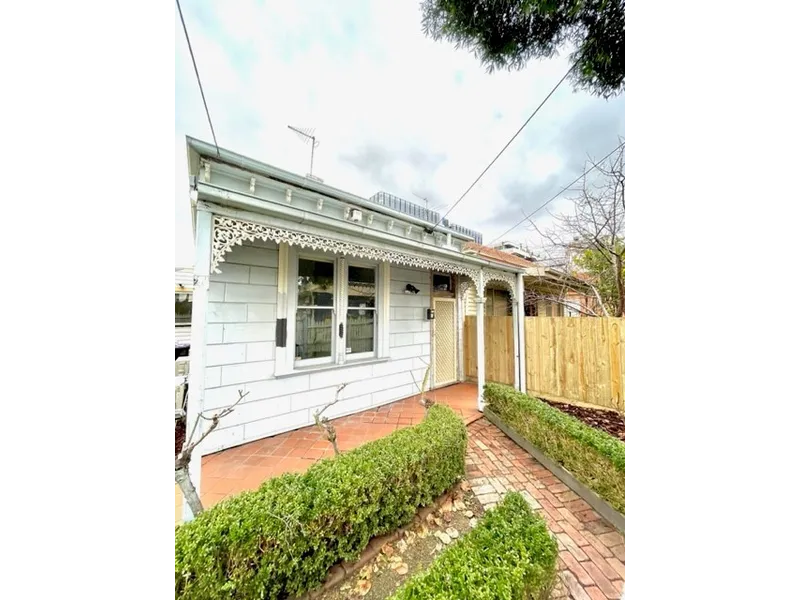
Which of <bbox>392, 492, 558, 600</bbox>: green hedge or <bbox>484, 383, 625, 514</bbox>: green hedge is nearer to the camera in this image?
<bbox>392, 492, 558, 600</bbox>: green hedge

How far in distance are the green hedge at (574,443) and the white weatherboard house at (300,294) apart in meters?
1.17

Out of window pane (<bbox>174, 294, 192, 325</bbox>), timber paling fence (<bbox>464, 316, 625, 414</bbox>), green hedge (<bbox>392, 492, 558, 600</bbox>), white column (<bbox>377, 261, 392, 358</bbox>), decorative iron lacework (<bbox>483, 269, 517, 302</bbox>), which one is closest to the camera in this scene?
window pane (<bbox>174, 294, 192, 325</bbox>)

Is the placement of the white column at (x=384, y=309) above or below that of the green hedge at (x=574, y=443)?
above

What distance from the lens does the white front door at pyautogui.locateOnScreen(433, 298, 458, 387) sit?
5508 millimetres

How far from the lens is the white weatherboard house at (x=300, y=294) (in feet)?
6.39

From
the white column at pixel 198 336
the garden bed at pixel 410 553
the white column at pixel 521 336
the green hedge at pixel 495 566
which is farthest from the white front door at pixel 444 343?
the white column at pixel 198 336

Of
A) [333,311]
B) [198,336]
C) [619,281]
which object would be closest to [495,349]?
[619,281]

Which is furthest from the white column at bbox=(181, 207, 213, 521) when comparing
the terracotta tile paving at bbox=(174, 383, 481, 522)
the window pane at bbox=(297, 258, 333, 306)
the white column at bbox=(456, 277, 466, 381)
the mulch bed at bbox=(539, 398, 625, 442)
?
the white column at bbox=(456, 277, 466, 381)

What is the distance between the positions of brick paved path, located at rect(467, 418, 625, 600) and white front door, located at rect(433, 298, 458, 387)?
2.05m

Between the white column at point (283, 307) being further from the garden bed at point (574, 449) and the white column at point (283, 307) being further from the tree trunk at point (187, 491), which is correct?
the garden bed at point (574, 449)

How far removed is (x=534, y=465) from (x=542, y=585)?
1.84m

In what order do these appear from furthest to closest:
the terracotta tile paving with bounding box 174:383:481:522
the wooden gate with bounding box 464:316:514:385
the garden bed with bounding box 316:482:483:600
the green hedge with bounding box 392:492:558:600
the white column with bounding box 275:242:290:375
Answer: the wooden gate with bounding box 464:316:514:385 < the white column with bounding box 275:242:290:375 < the terracotta tile paving with bounding box 174:383:481:522 < the garden bed with bounding box 316:482:483:600 < the green hedge with bounding box 392:492:558:600

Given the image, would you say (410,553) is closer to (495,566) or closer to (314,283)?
(495,566)

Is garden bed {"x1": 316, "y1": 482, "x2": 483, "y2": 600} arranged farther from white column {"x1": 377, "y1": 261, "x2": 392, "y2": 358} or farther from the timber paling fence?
the timber paling fence
